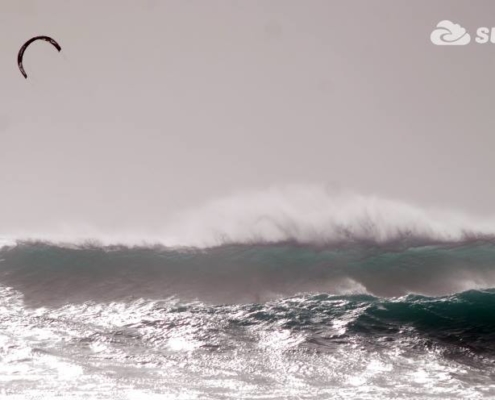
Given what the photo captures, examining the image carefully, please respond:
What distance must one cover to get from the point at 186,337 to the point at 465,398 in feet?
19.8

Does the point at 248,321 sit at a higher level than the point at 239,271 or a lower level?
lower

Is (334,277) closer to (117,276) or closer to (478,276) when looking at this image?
(478,276)

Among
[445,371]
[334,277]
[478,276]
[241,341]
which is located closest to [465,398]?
[445,371]

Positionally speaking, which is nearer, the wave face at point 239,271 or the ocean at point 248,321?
the ocean at point 248,321

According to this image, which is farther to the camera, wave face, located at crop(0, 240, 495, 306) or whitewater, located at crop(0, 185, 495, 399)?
wave face, located at crop(0, 240, 495, 306)

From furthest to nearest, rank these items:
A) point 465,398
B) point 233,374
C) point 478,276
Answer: point 478,276
point 233,374
point 465,398

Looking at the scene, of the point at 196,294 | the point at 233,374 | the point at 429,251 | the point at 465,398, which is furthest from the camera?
the point at 429,251

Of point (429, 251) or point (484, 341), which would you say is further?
point (429, 251)

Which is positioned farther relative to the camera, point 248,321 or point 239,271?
point 239,271

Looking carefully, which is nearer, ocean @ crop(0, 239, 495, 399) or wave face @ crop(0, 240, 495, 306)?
ocean @ crop(0, 239, 495, 399)

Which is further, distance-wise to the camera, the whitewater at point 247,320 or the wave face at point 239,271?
the wave face at point 239,271

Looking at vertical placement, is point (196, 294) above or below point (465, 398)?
above

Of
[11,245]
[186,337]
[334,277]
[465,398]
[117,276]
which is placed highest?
[11,245]

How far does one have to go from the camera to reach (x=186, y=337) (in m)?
11.1
